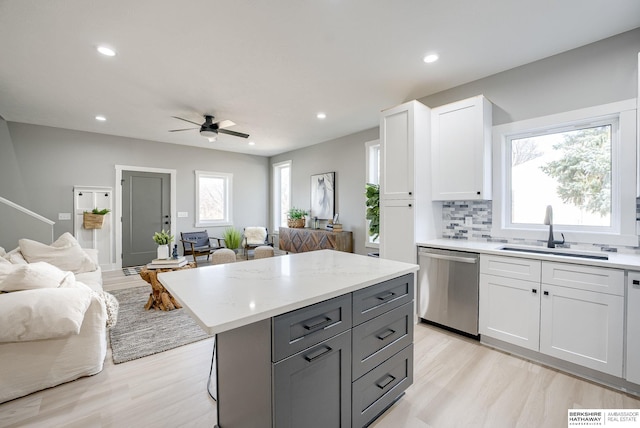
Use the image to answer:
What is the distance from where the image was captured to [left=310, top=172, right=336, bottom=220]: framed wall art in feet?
18.9

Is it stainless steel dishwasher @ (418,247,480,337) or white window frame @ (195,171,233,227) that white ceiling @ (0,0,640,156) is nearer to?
stainless steel dishwasher @ (418,247,480,337)

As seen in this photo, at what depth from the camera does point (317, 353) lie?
1.28 meters

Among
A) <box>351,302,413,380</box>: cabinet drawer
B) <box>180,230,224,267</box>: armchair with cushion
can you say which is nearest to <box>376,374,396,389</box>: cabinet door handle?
<box>351,302,413,380</box>: cabinet drawer

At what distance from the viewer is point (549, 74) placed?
267 cm

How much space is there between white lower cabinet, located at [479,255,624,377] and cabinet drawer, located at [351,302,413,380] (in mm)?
1205

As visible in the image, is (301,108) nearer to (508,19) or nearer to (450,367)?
(508,19)

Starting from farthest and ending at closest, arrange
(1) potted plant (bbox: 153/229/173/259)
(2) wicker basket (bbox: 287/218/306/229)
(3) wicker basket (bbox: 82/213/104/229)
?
(2) wicker basket (bbox: 287/218/306/229), (3) wicker basket (bbox: 82/213/104/229), (1) potted plant (bbox: 153/229/173/259)

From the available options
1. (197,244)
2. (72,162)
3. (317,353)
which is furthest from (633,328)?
(72,162)

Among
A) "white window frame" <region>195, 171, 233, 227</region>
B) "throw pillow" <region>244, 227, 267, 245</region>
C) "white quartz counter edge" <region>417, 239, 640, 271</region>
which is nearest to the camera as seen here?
"white quartz counter edge" <region>417, 239, 640, 271</region>

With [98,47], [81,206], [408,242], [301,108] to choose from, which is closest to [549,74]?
[408,242]

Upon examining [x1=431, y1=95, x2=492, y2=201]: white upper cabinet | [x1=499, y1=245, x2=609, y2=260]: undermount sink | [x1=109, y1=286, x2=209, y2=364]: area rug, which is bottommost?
[x1=109, y1=286, x2=209, y2=364]: area rug

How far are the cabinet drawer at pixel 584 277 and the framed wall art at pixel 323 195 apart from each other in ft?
12.9

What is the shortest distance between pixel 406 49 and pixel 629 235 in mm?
2444

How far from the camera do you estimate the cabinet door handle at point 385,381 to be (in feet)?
5.41
